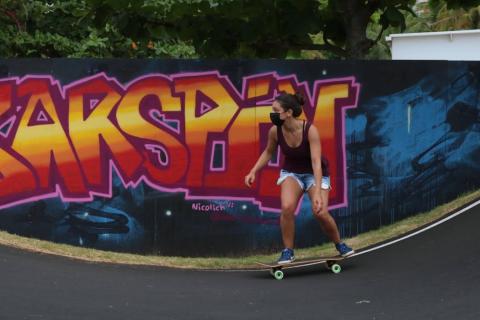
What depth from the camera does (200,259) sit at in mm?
8969

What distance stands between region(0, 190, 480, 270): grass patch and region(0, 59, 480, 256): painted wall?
0.21m

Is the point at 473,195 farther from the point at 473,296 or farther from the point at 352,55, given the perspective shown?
the point at 473,296

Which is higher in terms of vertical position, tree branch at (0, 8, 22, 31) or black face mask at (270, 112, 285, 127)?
tree branch at (0, 8, 22, 31)

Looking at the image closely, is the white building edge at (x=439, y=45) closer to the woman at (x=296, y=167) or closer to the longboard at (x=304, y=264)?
the woman at (x=296, y=167)

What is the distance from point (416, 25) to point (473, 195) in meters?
34.4

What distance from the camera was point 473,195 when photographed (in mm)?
10172

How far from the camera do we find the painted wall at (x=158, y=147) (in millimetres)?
8945

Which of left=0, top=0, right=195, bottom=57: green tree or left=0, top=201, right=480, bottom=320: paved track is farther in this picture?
left=0, top=0, right=195, bottom=57: green tree

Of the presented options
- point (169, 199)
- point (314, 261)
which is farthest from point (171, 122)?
point (314, 261)

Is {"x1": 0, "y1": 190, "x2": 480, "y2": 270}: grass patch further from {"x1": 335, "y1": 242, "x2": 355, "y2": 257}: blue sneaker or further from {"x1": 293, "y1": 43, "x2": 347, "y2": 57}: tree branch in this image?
{"x1": 293, "y1": 43, "x2": 347, "y2": 57}: tree branch

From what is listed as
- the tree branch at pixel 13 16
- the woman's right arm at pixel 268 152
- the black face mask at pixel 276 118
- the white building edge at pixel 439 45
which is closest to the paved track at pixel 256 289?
the woman's right arm at pixel 268 152

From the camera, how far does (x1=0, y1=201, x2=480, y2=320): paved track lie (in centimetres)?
591

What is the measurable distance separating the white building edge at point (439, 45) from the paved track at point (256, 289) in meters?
15.9

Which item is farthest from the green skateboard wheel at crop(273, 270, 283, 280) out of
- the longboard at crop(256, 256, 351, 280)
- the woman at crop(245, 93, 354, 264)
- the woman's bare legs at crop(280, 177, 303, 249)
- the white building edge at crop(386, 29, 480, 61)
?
the white building edge at crop(386, 29, 480, 61)
